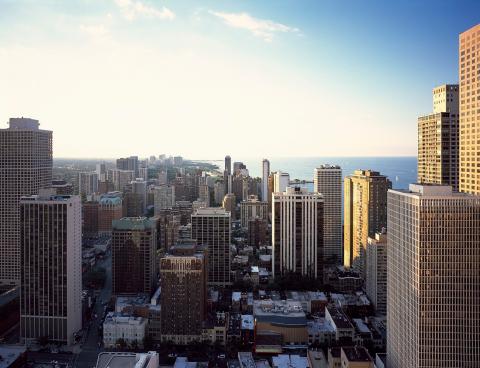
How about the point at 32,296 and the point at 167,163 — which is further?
the point at 167,163

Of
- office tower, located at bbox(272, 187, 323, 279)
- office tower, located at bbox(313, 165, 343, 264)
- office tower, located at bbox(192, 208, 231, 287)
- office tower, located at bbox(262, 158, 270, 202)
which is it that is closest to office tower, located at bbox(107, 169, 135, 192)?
office tower, located at bbox(262, 158, 270, 202)

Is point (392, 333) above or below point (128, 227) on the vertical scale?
below

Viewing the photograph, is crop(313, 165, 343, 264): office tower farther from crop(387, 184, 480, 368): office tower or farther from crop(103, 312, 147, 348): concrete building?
crop(387, 184, 480, 368): office tower

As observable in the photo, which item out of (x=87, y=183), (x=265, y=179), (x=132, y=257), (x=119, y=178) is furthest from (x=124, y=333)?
(x=119, y=178)

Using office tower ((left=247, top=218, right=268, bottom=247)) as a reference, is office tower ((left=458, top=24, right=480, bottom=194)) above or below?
above

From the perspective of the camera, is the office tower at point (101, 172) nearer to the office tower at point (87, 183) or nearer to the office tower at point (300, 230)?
the office tower at point (87, 183)

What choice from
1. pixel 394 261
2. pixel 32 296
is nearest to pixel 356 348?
pixel 394 261

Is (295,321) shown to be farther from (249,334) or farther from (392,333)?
(392,333)

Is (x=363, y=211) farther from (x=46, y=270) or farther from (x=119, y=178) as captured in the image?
(x=119, y=178)
